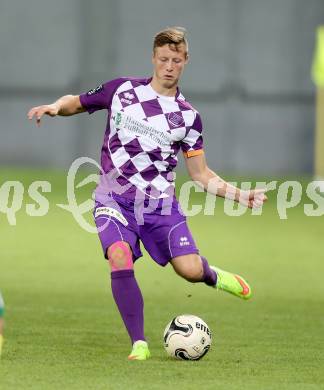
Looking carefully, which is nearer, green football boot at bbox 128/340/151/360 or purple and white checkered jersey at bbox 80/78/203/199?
green football boot at bbox 128/340/151/360

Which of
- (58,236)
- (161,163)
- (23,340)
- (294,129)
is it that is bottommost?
(294,129)

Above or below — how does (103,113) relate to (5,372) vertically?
below

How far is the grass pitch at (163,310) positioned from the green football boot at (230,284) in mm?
257

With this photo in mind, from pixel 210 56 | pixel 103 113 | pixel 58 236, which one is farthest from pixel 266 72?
pixel 58 236

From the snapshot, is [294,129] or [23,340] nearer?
[23,340]

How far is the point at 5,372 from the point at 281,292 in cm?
406

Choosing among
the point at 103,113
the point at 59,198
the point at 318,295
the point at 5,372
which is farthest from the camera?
the point at 103,113

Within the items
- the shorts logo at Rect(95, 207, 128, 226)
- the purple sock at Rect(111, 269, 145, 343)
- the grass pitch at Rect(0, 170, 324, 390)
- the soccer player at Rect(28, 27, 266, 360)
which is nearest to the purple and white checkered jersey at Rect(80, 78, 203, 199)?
the soccer player at Rect(28, 27, 266, 360)

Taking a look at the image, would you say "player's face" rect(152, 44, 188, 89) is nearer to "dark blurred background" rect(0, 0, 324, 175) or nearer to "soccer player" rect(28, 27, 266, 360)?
"soccer player" rect(28, 27, 266, 360)

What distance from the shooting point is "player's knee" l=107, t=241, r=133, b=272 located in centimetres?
658

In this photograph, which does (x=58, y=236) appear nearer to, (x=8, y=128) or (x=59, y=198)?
(x=59, y=198)

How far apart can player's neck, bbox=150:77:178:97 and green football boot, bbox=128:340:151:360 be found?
4.74ft

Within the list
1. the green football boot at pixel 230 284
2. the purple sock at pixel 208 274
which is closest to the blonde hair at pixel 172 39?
the purple sock at pixel 208 274

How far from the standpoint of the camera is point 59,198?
16.4 meters
